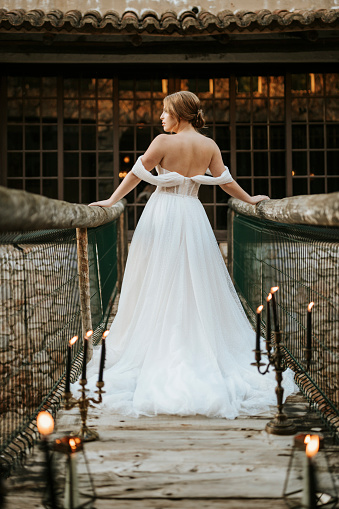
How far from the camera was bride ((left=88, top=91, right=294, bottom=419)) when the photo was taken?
329cm

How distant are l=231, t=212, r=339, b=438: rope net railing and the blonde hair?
2.93ft

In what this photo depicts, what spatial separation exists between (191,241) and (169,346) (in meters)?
0.75

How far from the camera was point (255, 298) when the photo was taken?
17.6 ft

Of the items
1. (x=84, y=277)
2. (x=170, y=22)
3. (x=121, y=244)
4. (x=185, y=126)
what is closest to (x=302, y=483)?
(x=84, y=277)

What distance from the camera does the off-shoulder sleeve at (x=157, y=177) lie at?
3938 millimetres

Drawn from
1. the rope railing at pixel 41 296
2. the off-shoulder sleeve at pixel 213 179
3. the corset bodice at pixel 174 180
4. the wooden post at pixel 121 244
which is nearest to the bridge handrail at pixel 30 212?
the rope railing at pixel 41 296

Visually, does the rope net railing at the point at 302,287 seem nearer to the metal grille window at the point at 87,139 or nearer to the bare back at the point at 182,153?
the bare back at the point at 182,153

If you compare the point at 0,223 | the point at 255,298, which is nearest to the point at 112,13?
the point at 255,298

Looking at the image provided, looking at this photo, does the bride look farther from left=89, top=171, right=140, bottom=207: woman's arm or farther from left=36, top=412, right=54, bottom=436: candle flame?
left=36, top=412, right=54, bottom=436: candle flame

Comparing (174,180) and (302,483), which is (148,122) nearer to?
(174,180)

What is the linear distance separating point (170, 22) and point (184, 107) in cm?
431

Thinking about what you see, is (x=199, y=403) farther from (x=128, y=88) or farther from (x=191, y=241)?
(x=128, y=88)

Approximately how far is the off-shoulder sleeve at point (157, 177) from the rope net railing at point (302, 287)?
723 mm

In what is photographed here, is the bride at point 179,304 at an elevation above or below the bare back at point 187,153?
below
